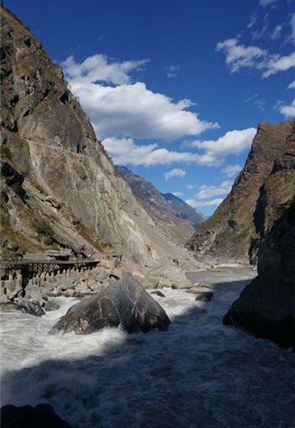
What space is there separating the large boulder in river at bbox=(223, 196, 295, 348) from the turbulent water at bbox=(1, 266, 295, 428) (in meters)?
0.82

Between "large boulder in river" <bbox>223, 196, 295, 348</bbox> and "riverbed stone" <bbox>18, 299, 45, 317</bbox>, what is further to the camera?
"riverbed stone" <bbox>18, 299, 45, 317</bbox>

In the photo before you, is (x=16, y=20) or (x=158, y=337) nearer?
(x=158, y=337)

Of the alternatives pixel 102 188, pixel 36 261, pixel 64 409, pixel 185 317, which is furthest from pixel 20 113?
pixel 64 409

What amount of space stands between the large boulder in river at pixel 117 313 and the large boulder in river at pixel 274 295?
493cm

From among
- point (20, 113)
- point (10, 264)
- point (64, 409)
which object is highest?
point (20, 113)

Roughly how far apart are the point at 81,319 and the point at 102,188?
2448 inches

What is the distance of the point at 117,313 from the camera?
75.6 ft

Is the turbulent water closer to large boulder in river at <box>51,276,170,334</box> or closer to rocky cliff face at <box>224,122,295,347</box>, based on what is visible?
large boulder in river at <box>51,276,170,334</box>

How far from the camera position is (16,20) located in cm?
9025

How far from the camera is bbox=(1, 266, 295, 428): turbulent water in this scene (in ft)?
43.8

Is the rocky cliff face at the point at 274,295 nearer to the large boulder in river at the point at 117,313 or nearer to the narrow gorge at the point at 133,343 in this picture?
the narrow gorge at the point at 133,343

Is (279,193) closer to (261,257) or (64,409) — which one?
(261,257)

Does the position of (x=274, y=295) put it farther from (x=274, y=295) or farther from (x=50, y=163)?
(x=50, y=163)

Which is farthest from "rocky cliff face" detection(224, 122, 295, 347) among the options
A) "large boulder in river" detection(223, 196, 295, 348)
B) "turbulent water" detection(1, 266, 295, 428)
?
"turbulent water" detection(1, 266, 295, 428)
